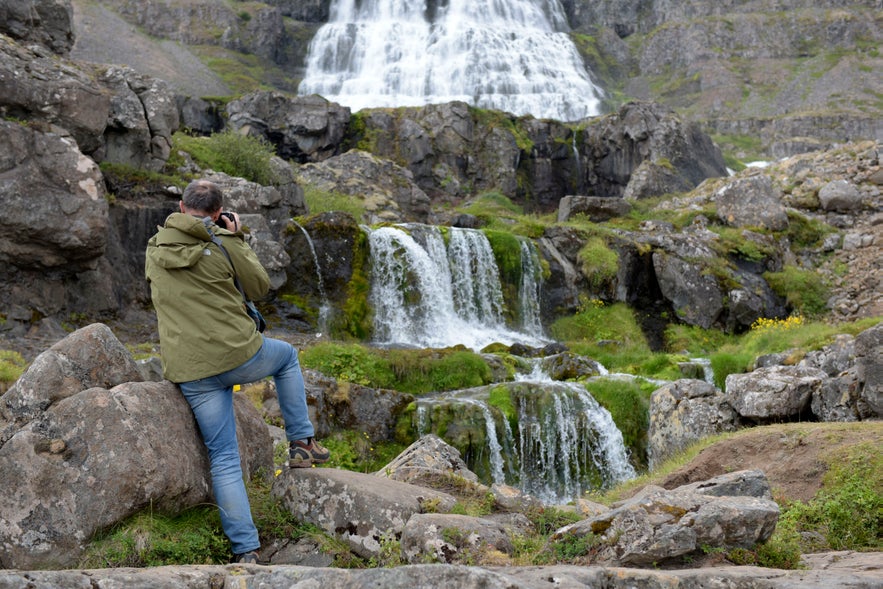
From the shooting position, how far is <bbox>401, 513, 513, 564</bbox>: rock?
12.5 feet

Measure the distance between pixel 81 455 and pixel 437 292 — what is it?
15918 millimetres

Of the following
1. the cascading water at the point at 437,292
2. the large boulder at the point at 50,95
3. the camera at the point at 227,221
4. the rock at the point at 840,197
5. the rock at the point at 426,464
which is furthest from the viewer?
the rock at the point at 840,197

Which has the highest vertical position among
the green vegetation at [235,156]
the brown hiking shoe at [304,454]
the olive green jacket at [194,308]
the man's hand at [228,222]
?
the green vegetation at [235,156]

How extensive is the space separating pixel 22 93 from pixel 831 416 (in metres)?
15.4

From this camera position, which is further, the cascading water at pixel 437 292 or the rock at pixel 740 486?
the cascading water at pixel 437 292

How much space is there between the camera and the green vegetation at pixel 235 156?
20.9 metres

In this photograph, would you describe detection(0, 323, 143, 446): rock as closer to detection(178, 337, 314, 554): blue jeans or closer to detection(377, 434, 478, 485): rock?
detection(178, 337, 314, 554): blue jeans

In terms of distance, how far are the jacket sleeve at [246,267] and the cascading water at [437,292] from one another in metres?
13.6

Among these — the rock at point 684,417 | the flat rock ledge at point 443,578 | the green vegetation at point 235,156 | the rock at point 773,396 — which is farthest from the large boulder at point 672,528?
the green vegetation at point 235,156

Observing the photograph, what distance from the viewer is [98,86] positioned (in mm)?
15805

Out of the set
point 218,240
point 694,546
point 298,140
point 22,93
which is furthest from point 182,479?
point 298,140

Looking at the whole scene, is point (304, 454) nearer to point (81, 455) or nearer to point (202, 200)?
point (81, 455)

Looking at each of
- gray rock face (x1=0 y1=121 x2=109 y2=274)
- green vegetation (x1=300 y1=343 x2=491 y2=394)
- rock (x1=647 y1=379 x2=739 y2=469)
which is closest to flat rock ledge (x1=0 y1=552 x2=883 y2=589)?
rock (x1=647 y1=379 x2=739 y2=469)

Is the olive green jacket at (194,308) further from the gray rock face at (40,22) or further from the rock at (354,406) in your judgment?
the gray rock face at (40,22)
